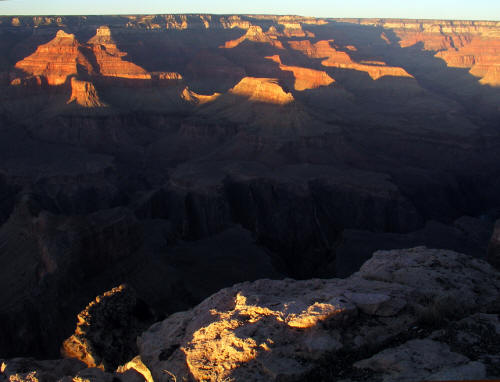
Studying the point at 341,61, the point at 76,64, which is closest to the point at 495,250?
the point at 76,64

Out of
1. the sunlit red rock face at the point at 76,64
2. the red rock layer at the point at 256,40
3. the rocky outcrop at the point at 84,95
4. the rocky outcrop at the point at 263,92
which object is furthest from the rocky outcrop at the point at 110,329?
the red rock layer at the point at 256,40

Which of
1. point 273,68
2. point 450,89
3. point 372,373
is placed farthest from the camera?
point 450,89

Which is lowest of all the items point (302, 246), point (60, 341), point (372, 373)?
point (302, 246)

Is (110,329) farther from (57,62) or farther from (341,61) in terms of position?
(341,61)

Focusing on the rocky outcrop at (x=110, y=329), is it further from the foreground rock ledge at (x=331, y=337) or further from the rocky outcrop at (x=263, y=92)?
the rocky outcrop at (x=263, y=92)

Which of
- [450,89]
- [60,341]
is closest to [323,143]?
[60,341]

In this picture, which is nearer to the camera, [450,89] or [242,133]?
[242,133]

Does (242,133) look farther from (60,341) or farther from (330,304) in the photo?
(330,304)
